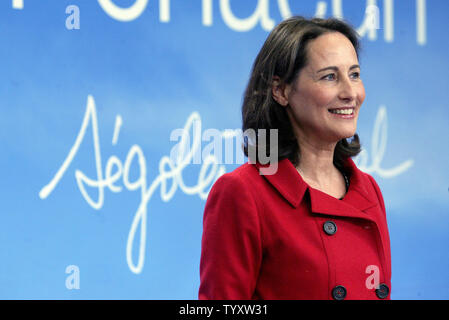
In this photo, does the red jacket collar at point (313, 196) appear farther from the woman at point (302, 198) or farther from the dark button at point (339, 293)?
the dark button at point (339, 293)

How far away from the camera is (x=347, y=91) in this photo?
1.48 metres

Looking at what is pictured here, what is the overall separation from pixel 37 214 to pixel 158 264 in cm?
53

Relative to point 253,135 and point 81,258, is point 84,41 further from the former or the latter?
point 253,135

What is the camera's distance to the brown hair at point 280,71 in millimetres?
1514

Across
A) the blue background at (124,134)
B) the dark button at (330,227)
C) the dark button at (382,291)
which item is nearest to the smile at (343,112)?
the dark button at (330,227)

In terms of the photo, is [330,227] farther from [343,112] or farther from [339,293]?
[343,112]

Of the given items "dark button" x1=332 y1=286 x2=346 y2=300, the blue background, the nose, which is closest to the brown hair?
the nose

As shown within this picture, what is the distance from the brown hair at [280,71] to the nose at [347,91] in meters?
0.10

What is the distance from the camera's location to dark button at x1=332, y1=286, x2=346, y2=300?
53.4 inches

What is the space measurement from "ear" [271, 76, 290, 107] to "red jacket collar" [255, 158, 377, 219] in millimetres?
150

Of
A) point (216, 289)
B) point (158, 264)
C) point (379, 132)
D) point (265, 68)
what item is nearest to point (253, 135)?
point (265, 68)

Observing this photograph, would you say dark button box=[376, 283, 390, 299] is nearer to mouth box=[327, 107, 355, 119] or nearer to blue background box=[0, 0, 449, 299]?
mouth box=[327, 107, 355, 119]

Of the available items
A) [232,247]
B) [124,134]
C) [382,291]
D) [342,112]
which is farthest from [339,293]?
[124,134]

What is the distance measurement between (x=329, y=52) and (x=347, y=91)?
103mm
